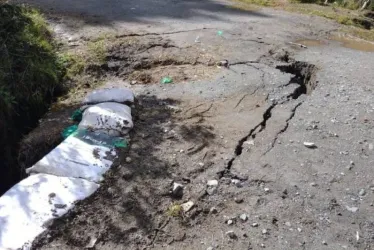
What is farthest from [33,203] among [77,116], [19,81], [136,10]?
[136,10]

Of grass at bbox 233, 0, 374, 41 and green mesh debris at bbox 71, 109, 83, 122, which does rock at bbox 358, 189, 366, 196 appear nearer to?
green mesh debris at bbox 71, 109, 83, 122

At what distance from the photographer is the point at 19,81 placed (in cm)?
A: 416

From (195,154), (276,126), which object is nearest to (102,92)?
(195,154)

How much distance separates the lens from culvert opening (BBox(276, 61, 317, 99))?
466 centimetres

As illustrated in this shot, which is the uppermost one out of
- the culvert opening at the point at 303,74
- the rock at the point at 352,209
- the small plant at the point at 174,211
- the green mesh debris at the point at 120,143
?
the culvert opening at the point at 303,74

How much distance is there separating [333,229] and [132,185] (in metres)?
1.31

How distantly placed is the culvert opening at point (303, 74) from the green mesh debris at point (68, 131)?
229 centimetres

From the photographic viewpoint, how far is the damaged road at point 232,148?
265 centimetres

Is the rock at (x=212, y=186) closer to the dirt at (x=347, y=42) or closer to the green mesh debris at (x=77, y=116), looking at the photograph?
the green mesh debris at (x=77, y=116)

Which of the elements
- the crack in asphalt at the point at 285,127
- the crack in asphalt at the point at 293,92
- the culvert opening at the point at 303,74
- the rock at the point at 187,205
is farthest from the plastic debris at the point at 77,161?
the culvert opening at the point at 303,74

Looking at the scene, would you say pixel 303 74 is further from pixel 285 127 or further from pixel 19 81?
pixel 19 81

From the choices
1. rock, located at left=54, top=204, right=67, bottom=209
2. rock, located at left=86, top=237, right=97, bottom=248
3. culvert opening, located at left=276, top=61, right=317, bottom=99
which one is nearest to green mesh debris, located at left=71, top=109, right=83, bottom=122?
rock, located at left=54, top=204, right=67, bottom=209

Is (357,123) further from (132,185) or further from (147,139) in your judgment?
(132,185)

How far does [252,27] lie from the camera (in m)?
6.57
